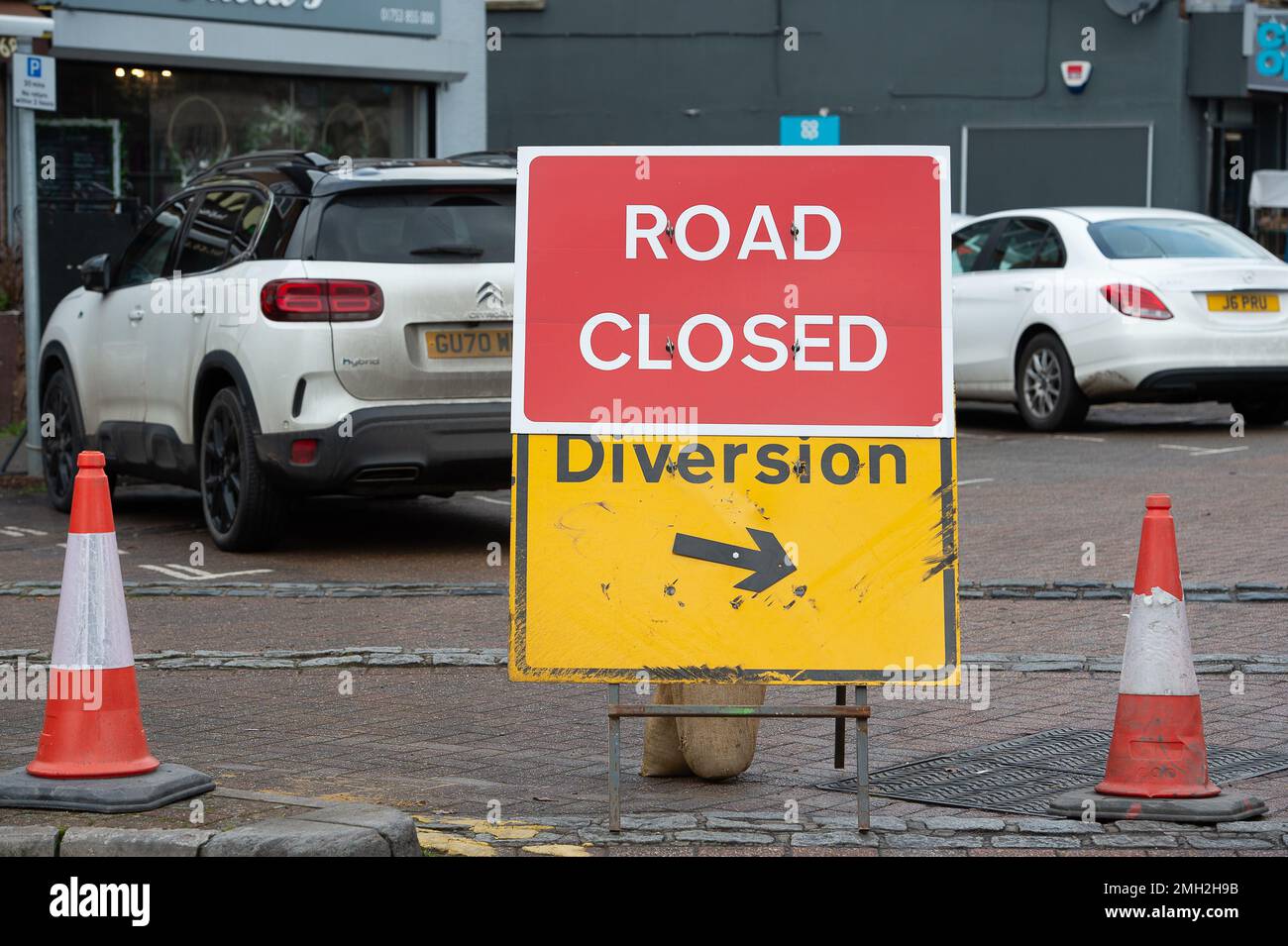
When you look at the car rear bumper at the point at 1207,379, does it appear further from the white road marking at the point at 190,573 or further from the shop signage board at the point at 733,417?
the shop signage board at the point at 733,417

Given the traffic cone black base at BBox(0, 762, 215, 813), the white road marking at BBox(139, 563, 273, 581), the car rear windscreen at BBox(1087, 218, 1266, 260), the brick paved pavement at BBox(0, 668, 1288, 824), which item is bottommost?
the brick paved pavement at BBox(0, 668, 1288, 824)

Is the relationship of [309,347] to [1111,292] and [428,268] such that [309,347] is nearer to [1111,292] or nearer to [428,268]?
[428,268]

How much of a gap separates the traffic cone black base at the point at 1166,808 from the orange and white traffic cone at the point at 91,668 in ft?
7.52

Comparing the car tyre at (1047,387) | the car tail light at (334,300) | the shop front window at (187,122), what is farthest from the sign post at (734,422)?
the shop front window at (187,122)

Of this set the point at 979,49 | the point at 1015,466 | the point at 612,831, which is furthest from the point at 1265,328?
the point at 979,49

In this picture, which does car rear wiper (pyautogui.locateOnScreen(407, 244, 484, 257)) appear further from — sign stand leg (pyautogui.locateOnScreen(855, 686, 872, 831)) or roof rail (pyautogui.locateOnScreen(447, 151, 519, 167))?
sign stand leg (pyautogui.locateOnScreen(855, 686, 872, 831))

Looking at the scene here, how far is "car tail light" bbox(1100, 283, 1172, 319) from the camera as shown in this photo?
553 inches

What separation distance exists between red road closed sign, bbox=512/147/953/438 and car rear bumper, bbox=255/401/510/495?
4081 millimetres

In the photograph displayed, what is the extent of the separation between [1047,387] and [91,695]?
1059 cm

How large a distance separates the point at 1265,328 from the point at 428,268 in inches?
277

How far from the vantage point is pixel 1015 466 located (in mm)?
12992

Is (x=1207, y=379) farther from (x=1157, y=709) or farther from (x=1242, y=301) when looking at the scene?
(x=1157, y=709)

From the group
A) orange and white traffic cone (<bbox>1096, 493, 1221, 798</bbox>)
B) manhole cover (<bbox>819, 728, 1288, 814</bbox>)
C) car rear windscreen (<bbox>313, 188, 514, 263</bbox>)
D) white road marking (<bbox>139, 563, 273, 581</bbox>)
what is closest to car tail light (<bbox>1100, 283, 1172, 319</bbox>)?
car rear windscreen (<bbox>313, 188, 514, 263</bbox>)

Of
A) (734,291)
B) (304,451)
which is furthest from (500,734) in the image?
(304,451)
